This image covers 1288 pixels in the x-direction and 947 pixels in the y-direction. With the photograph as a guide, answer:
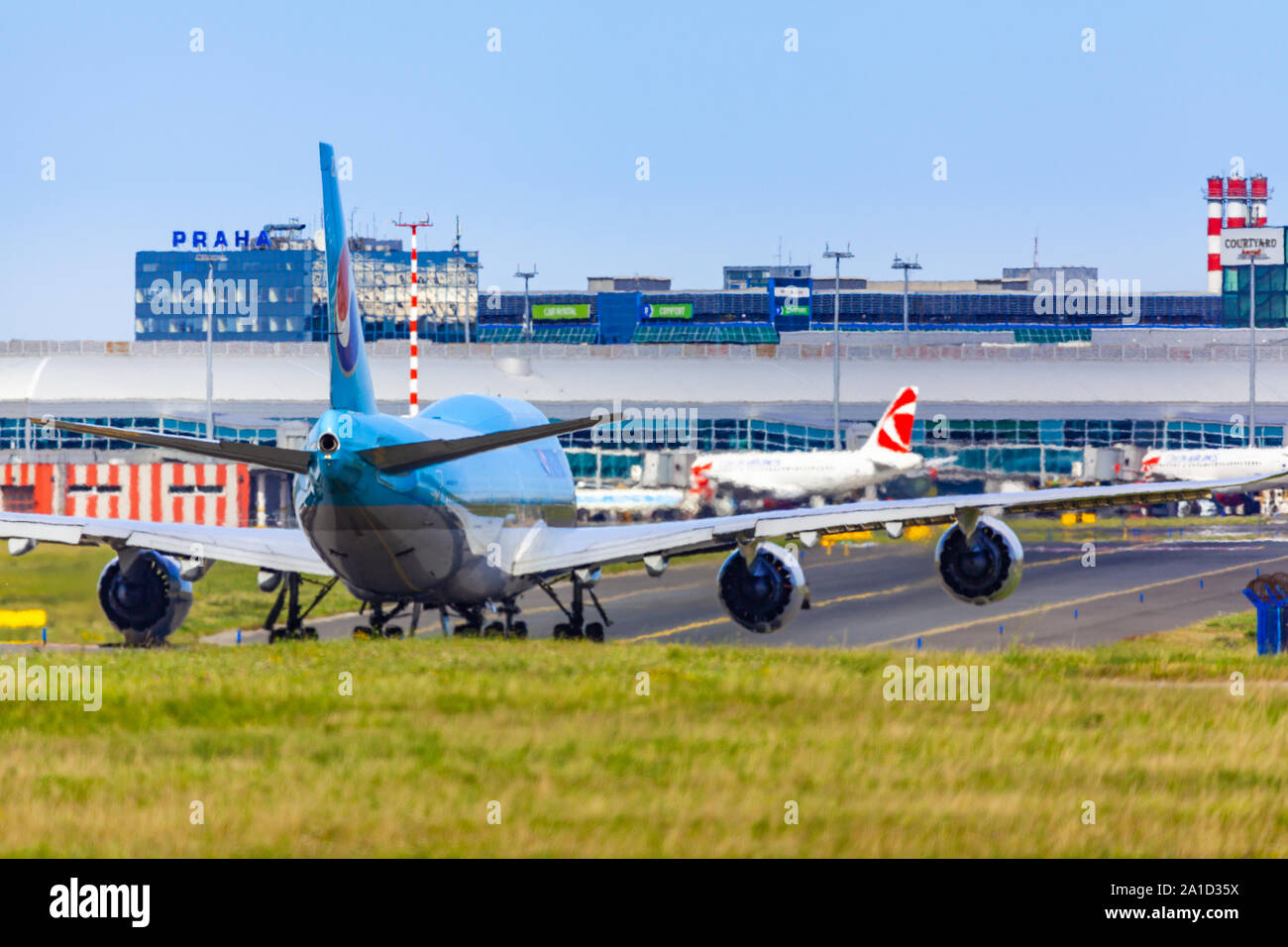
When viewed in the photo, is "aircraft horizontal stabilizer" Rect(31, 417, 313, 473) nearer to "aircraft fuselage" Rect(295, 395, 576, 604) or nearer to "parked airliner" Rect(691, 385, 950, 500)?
"aircraft fuselage" Rect(295, 395, 576, 604)

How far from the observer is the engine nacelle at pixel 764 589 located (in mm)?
35594

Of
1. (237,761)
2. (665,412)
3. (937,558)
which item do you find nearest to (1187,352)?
(665,412)

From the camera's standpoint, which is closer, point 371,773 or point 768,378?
point 371,773

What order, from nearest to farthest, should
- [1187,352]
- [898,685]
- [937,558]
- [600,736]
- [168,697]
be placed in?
[600,736]
[168,697]
[898,685]
[937,558]
[1187,352]

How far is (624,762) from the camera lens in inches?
781

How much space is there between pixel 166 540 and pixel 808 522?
41.4ft

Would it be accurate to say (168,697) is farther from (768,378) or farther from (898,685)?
(768,378)

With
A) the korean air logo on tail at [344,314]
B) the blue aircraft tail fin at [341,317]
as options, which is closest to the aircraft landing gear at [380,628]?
the blue aircraft tail fin at [341,317]

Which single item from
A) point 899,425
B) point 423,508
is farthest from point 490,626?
point 899,425

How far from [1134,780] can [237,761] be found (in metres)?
9.95

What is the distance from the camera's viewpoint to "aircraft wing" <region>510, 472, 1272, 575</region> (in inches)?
1359

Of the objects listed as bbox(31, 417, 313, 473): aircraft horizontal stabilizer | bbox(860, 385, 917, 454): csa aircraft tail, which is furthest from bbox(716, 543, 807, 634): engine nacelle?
bbox(860, 385, 917, 454): csa aircraft tail

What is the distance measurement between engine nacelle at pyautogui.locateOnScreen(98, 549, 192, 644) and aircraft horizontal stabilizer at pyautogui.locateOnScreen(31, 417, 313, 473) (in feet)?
22.0

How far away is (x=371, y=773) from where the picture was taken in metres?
19.0
